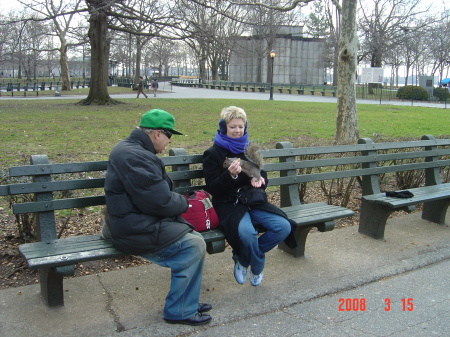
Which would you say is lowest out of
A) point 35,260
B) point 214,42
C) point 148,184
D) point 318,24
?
point 35,260

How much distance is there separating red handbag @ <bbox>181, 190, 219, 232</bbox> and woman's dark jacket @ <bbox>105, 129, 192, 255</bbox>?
1.57 ft

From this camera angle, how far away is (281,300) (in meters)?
3.79

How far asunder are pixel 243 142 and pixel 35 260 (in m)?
1.84

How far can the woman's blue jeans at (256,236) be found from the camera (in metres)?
3.77

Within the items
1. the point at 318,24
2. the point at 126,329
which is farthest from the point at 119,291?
the point at 318,24

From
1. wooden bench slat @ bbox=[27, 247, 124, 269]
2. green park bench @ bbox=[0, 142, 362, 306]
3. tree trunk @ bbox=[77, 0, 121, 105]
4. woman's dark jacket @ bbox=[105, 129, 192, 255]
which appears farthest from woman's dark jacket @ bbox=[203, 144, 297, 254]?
tree trunk @ bbox=[77, 0, 121, 105]

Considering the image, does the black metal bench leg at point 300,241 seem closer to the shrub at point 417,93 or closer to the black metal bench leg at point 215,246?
the black metal bench leg at point 215,246

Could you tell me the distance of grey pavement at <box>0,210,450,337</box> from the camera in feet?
10.9

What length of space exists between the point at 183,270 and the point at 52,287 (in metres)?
0.93

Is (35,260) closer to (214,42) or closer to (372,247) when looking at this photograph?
(372,247)

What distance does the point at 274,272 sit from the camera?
4.31 metres

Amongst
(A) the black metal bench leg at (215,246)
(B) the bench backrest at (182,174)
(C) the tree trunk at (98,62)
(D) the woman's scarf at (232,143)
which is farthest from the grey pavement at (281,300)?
(C) the tree trunk at (98,62)

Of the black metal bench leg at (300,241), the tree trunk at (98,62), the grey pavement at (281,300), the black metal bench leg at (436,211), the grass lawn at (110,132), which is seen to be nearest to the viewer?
the grey pavement at (281,300)

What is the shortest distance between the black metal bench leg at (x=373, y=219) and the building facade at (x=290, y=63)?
5771cm
